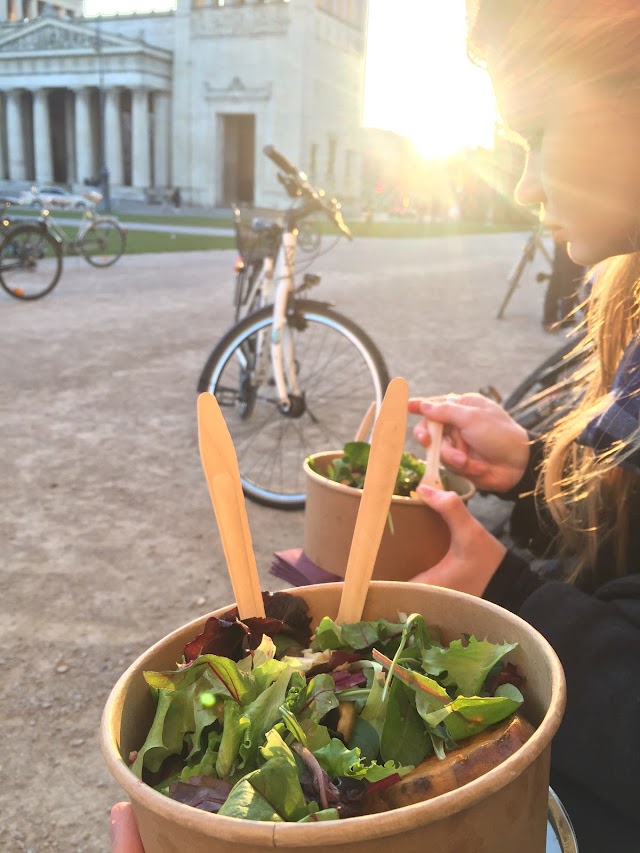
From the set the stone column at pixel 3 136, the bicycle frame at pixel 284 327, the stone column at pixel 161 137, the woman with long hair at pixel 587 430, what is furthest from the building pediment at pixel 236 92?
the woman with long hair at pixel 587 430

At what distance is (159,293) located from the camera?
861cm

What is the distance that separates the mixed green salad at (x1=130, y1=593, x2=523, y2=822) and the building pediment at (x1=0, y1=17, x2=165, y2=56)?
4966 centimetres

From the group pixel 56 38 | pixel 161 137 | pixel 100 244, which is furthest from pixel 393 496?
pixel 56 38

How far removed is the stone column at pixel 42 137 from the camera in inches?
1977

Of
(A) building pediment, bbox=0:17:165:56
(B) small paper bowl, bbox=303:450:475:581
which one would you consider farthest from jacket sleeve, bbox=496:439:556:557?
(A) building pediment, bbox=0:17:165:56

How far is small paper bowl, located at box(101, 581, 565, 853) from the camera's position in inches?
18.7

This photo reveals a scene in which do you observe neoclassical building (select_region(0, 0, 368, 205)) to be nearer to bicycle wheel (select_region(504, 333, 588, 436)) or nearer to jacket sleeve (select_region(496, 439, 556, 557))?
bicycle wheel (select_region(504, 333, 588, 436))

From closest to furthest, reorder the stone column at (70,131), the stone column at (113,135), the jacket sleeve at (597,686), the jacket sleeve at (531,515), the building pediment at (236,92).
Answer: the jacket sleeve at (597,686) < the jacket sleeve at (531,515) < the building pediment at (236,92) < the stone column at (113,135) < the stone column at (70,131)

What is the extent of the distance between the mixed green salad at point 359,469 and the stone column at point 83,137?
52581 mm

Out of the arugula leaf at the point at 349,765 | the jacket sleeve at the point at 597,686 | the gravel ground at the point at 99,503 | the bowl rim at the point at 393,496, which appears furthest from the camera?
the gravel ground at the point at 99,503

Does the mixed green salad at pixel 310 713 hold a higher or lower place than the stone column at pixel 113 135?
lower

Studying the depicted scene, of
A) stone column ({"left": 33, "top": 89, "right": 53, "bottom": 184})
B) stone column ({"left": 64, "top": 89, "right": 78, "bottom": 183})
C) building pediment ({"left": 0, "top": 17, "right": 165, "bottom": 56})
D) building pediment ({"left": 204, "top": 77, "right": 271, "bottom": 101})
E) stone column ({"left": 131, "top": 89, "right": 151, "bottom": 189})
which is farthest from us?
stone column ({"left": 64, "top": 89, "right": 78, "bottom": 183})

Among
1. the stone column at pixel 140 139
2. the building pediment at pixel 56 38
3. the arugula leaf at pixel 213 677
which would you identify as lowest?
the arugula leaf at pixel 213 677

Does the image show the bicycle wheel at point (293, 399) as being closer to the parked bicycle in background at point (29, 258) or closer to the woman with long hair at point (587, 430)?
→ the woman with long hair at point (587, 430)
